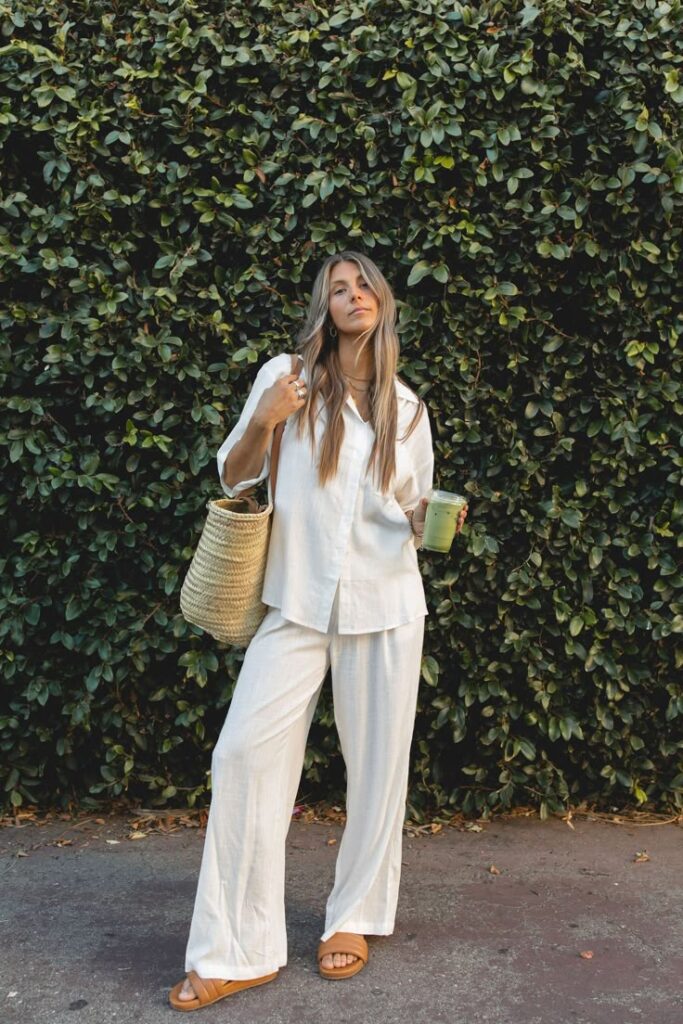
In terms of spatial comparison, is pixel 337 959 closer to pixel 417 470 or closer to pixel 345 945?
pixel 345 945

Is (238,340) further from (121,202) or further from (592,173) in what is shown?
(592,173)

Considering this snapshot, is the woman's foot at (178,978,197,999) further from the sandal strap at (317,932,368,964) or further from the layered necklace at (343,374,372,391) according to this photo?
the layered necklace at (343,374,372,391)

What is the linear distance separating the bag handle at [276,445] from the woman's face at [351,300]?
6.3 inches

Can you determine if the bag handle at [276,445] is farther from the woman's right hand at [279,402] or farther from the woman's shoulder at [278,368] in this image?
the woman's right hand at [279,402]

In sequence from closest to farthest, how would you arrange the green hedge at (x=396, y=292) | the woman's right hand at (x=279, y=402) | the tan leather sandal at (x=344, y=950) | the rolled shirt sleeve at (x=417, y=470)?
1. the woman's right hand at (x=279, y=402)
2. the tan leather sandal at (x=344, y=950)
3. the rolled shirt sleeve at (x=417, y=470)
4. the green hedge at (x=396, y=292)

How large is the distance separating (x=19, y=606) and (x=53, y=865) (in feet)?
3.18

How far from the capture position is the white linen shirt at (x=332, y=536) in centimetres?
328

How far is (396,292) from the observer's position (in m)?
4.35

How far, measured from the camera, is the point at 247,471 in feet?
10.7

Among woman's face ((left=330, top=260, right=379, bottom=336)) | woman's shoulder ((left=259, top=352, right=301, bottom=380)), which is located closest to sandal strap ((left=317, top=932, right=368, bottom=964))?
woman's shoulder ((left=259, top=352, right=301, bottom=380))

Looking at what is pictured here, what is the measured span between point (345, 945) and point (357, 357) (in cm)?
172

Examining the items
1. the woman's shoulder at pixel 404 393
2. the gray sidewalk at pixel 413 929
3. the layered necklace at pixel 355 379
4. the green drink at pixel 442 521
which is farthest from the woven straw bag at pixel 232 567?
the gray sidewalk at pixel 413 929

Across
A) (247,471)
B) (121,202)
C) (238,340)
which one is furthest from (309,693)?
(121,202)

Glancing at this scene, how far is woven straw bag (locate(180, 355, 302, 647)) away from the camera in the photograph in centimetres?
322
